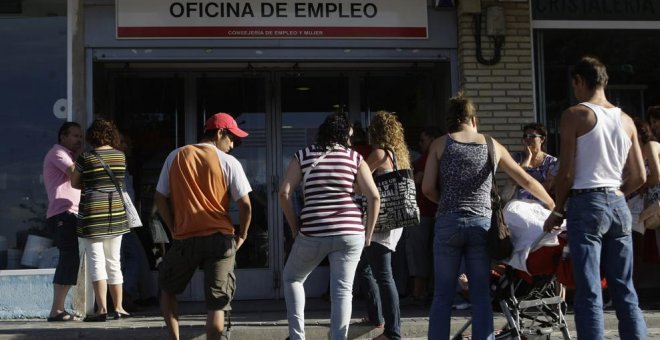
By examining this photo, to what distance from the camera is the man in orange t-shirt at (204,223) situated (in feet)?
19.8

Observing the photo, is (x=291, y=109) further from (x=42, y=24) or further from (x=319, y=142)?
(x=319, y=142)

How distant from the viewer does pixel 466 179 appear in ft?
18.3

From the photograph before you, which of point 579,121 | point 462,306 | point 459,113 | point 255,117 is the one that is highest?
point 255,117

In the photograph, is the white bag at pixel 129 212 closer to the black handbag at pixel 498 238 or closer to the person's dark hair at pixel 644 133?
the black handbag at pixel 498 238

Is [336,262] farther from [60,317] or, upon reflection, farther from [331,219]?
[60,317]

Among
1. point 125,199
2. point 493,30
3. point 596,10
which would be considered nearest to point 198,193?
point 125,199

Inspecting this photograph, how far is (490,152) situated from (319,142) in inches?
47.0

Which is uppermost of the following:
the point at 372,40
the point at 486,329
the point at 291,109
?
the point at 372,40

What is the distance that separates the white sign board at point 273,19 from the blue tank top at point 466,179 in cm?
329

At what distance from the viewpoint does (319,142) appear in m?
6.04

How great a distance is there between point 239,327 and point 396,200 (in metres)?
1.80

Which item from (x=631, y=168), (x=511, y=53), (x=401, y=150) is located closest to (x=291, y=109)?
(x=511, y=53)

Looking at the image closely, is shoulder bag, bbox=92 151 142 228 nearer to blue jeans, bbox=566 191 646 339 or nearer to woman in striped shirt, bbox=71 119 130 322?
woman in striped shirt, bbox=71 119 130 322

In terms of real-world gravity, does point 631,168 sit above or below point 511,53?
below
